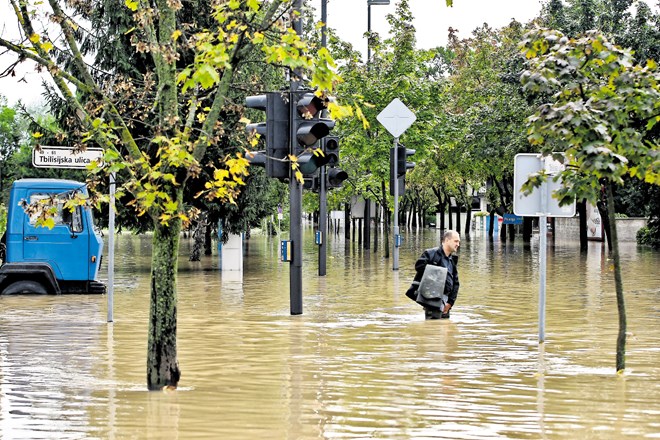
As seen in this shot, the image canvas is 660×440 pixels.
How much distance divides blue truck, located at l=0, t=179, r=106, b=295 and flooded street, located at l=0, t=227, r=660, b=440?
661mm

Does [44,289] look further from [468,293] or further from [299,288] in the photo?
[468,293]

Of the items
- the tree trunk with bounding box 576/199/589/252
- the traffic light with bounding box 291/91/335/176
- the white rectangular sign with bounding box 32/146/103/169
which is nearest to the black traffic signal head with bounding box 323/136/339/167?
the traffic light with bounding box 291/91/335/176

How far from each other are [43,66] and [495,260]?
31500 millimetres

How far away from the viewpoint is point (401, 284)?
2547cm

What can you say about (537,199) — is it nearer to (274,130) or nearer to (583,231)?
(274,130)

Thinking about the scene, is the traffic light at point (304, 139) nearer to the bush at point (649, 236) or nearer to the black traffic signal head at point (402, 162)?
the black traffic signal head at point (402, 162)

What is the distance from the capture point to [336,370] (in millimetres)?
11375

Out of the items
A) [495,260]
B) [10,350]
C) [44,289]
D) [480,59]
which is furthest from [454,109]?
[10,350]

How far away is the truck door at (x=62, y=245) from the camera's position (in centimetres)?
2214

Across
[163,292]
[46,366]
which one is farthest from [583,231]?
[163,292]

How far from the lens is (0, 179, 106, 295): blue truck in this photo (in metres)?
21.9

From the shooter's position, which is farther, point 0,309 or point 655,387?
point 0,309

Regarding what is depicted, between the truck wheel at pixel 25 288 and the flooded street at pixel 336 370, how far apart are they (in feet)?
0.93

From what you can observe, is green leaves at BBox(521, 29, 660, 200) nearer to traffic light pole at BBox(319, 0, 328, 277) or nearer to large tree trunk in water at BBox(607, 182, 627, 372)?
large tree trunk in water at BBox(607, 182, 627, 372)
